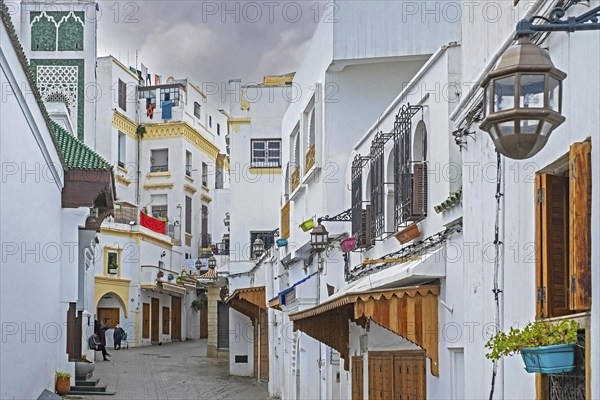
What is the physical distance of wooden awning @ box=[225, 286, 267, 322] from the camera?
32.3m

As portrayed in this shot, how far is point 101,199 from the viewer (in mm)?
23109

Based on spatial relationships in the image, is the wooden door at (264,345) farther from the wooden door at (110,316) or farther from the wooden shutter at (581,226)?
the wooden shutter at (581,226)

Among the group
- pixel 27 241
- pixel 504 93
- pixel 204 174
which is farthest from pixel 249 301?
pixel 504 93

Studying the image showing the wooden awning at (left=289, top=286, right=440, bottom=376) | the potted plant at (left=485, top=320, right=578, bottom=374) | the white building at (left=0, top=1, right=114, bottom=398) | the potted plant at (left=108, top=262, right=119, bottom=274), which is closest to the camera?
the potted plant at (left=485, top=320, right=578, bottom=374)

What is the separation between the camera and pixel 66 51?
102ft

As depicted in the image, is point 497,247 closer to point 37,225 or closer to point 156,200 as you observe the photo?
point 37,225

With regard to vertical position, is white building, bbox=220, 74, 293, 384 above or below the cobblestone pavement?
above

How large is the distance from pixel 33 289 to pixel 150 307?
34046mm

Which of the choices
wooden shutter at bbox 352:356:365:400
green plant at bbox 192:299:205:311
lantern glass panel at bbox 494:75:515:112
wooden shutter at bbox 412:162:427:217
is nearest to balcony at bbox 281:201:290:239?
wooden shutter at bbox 352:356:365:400

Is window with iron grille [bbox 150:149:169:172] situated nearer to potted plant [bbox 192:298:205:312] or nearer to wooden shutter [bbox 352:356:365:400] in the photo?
potted plant [bbox 192:298:205:312]

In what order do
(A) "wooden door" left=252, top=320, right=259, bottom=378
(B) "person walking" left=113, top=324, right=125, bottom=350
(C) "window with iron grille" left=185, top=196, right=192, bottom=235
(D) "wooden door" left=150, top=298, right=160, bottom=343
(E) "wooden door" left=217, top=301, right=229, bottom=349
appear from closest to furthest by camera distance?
(A) "wooden door" left=252, top=320, right=259, bottom=378 → (E) "wooden door" left=217, top=301, right=229, bottom=349 → (B) "person walking" left=113, top=324, right=125, bottom=350 → (D) "wooden door" left=150, top=298, right=160, bottom=343 → (C) "window with iron grille" left=185, top=196, right=192, bottom=235

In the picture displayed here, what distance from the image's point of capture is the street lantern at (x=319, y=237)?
19.6m

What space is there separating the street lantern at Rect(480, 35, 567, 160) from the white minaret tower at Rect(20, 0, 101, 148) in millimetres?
25774

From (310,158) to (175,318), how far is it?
32.4m
